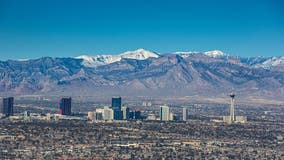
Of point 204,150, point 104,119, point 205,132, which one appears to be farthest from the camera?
point 104,119

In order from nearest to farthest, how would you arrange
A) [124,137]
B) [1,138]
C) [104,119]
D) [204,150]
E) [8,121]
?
[204,150] → [1,138] → [124,137] → [8,121] → [104,119]

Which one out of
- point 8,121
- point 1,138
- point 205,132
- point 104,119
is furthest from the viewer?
point 104,119

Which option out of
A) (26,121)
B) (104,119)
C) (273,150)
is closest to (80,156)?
(273,150)

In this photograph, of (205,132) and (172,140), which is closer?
(172,140)

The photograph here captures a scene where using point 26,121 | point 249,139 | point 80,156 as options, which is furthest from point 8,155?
point 26,121

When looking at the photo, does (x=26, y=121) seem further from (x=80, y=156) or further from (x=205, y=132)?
(x=80, y=156)

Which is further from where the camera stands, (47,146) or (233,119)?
(233,119)

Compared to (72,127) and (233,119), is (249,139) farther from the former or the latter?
(233,119)

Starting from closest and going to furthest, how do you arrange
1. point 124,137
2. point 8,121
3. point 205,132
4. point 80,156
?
point 80,156, point 124,137, point 205,132, point 8,121
